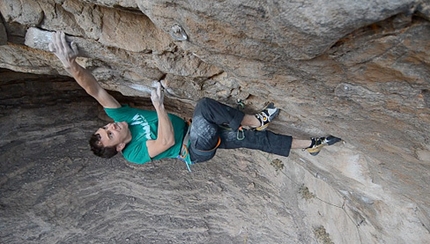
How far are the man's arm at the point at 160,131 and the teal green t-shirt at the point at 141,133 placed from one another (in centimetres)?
8

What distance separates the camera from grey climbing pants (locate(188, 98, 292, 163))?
2.76m

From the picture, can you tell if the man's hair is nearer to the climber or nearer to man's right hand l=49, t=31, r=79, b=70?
the climber

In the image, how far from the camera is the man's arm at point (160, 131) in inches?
101

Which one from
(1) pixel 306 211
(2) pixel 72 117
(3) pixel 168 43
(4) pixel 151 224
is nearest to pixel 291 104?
(3) pixel 168 43

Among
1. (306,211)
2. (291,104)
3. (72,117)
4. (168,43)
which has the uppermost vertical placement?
(168,43)

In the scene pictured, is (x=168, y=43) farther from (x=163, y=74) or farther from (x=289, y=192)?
(x=289, y=192)

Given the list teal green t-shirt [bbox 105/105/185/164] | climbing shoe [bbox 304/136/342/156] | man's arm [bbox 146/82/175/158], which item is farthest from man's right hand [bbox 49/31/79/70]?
climbing shoe [bbox 304/136/342/156]

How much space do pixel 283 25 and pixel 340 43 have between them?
244 mm

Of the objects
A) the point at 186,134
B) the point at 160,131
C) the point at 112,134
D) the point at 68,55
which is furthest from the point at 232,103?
the point at 68,55

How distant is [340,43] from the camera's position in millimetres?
1488

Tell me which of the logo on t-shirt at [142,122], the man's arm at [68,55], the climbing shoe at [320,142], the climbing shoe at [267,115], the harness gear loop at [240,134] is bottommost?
the climbing shoe at [320,142]

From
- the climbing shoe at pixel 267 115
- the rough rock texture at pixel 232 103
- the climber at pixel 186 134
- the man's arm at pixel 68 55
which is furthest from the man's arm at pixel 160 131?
the climbing shoe at pixel 267 115

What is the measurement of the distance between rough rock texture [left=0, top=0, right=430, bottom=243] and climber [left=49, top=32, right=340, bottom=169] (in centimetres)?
16

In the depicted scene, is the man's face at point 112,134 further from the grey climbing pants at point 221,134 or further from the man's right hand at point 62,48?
the man's right hand at point 62,48
